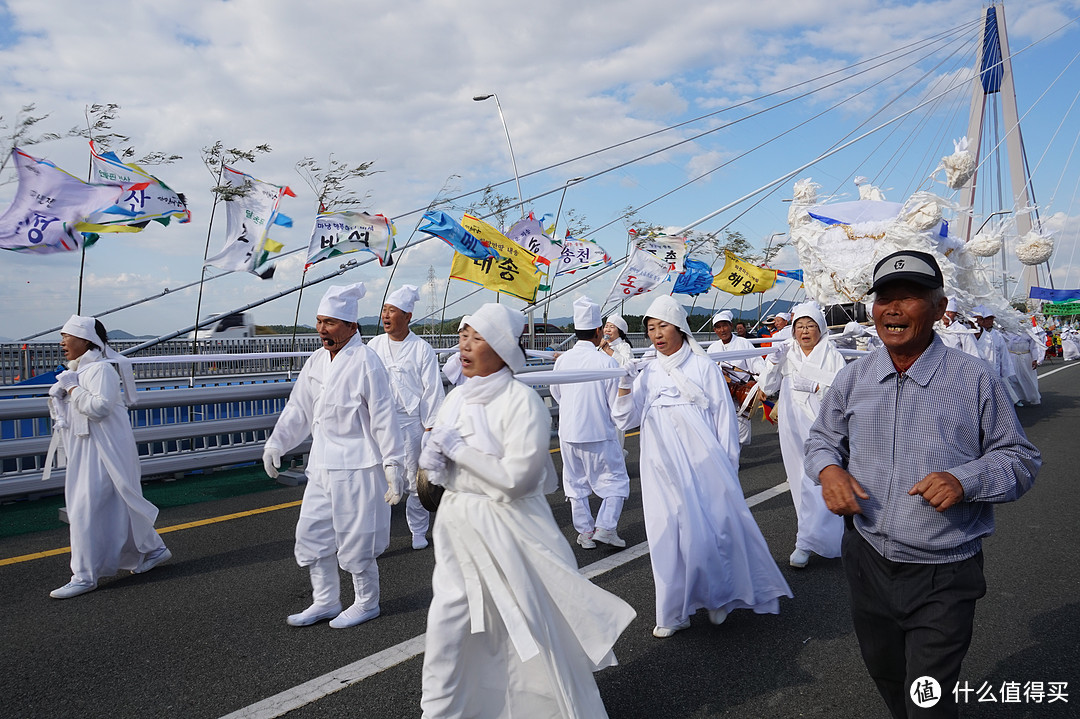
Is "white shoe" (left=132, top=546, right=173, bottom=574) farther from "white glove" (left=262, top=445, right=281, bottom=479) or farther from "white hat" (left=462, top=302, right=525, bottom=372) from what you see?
"white hat" (left=462, top=302, right=525, bottom=372)

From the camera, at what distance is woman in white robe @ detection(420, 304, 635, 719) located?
2770 mm

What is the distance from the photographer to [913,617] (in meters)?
2.45

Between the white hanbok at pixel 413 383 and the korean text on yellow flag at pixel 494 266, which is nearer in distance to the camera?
the white hanbok at pixel 413 383

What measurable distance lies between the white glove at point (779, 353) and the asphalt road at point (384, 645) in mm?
1406

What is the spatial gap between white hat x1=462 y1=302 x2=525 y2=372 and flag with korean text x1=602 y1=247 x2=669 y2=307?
332 inches

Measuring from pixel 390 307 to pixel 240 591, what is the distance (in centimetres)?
259

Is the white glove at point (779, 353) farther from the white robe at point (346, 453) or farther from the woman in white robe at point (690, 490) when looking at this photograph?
the white robe at point (346, 453)

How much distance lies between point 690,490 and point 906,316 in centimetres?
215

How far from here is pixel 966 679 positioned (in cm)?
352

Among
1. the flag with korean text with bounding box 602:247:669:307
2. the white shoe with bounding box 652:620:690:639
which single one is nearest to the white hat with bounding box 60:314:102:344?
the white shoe with bounding box 652:620:690:639

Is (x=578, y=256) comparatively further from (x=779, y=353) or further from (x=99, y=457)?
(x=99, y=457)

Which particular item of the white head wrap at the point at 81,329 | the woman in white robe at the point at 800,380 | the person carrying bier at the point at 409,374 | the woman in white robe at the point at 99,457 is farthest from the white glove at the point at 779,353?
the white head wrap at the point at 81,329

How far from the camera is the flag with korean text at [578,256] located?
14.3m

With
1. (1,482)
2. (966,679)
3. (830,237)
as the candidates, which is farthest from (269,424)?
(830,237)
